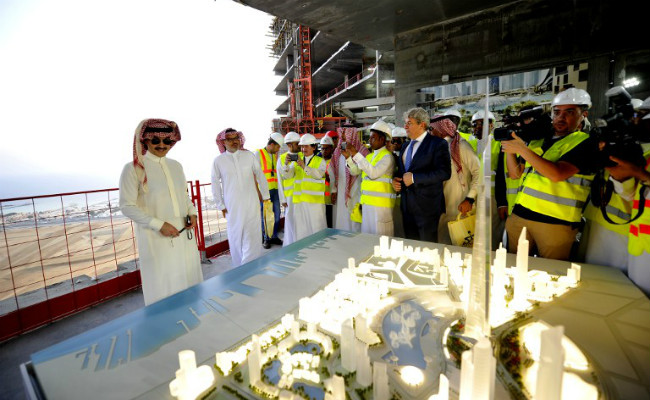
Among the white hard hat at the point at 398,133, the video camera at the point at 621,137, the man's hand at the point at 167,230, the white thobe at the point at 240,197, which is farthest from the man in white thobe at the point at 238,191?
the video camera at the point at 621,137

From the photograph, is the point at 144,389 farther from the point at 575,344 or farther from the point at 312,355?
the point at 575,344

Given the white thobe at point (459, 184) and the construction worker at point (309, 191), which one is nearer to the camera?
the white thobe at point (459, 184)

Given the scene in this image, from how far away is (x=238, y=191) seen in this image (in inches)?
175

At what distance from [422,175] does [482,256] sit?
2423 millimetres

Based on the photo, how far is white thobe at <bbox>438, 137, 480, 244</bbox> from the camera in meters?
4.11

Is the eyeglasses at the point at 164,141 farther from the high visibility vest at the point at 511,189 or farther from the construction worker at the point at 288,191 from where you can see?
the high visibility vest at the point at 511,189

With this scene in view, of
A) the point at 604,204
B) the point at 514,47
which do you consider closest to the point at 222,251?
the point at 604,204

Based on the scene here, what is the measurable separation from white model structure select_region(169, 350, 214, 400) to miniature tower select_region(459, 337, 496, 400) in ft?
2.77

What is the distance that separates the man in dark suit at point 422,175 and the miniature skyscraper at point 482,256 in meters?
2.33

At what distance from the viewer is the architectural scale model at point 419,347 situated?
0.97 m

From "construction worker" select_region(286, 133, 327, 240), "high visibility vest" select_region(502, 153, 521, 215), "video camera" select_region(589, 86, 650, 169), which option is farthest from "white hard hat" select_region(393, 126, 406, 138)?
"video camera" select_region(589, 86, 650, 169)

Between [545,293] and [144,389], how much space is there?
1.95 metres

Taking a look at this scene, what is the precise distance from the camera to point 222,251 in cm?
579

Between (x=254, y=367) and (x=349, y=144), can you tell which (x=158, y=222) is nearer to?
(x=254, y=367)
